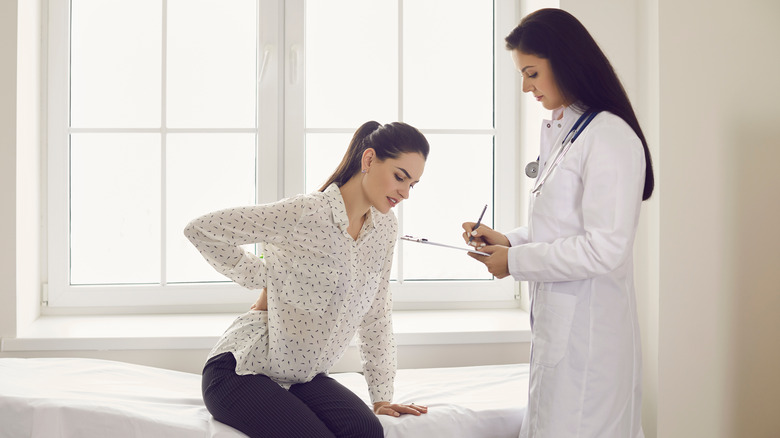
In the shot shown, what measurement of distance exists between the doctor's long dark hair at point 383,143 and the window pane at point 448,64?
0.86m

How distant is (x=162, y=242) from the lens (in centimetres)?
246

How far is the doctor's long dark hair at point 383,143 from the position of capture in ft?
5.34

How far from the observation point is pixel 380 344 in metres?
1.75

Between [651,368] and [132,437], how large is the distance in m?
1.55

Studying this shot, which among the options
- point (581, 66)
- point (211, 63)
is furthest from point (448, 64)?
point (581, 66)

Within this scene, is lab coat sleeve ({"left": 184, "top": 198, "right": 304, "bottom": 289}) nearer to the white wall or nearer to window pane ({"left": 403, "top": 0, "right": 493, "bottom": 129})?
window pane ({"left": 403, "top": 0, "right": 493, "bottom": 129})

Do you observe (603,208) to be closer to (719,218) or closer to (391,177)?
(391,177)

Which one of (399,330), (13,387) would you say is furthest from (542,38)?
(13,387)

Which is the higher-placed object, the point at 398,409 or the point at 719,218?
the point at 719,218

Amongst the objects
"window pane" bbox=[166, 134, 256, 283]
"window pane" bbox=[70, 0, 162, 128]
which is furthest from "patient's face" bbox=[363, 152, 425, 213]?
"window pane" bbox=[70, 0, 162, 128]

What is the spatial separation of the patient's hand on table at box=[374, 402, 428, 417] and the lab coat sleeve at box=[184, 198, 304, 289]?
1.71 ft

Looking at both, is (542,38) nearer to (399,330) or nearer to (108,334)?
(399,330)

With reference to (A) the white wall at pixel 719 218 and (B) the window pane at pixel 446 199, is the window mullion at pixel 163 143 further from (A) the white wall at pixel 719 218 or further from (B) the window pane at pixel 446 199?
(A) the white wall at pixel 719 218

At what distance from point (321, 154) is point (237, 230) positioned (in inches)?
38.5
